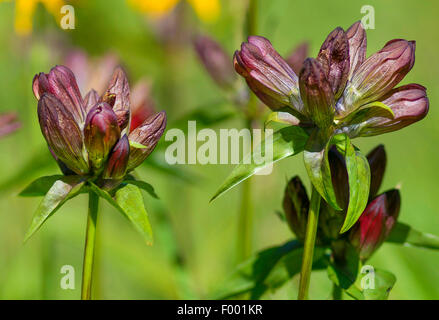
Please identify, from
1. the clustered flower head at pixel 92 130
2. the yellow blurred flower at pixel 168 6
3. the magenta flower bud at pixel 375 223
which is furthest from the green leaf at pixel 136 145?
the yellow blurred flower at pixel 168 6

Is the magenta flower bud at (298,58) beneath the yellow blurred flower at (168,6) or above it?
beneath

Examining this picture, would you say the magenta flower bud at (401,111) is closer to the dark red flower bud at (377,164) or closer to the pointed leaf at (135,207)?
the dark red flower bud at (377,164)

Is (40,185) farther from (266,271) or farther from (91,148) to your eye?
(266,271)

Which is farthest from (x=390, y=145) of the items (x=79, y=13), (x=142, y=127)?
(x=142, y=127)

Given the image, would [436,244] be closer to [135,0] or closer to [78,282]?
[135,0]

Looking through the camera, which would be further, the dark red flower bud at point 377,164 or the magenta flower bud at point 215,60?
the magenta flower bud at point 215,60
